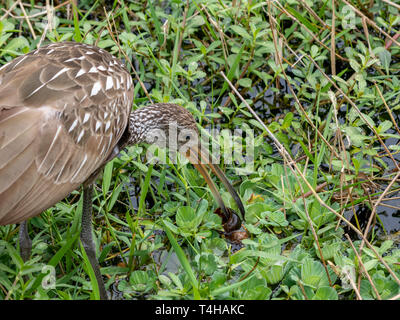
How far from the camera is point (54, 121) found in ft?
8.82

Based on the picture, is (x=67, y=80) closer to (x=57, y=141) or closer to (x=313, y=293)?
(x=57, y=141)

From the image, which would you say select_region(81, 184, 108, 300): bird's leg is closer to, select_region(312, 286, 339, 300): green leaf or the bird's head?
the bird's head

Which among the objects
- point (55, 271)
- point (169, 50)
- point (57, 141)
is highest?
point (57, 141)

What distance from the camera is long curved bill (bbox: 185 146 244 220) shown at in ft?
11.0

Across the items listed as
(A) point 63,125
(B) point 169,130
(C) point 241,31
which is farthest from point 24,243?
(C) point 241,31

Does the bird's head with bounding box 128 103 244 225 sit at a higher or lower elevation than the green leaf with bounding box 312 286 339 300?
higher

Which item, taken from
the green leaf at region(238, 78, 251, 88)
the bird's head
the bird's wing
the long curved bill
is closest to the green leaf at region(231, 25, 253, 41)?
the green leaf at region(238, 78, 251, 88)

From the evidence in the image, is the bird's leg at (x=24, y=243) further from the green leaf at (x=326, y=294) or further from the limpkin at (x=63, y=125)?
the green leaf at (x=326, y=294)

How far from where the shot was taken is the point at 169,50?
4348 mm

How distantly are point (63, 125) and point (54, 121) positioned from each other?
0.14 feet

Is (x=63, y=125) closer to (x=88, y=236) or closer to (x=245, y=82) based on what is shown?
(x=88, y=236)

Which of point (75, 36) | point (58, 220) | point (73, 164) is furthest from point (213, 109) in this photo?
point (73, 164)
